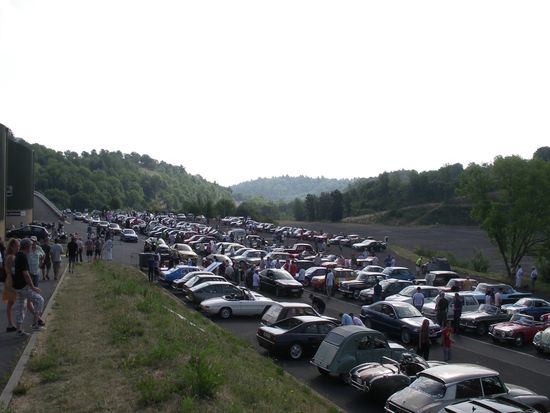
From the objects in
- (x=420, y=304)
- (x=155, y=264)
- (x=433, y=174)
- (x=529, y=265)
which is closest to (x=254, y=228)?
(x=529, y=265)

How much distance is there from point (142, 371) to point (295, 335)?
267 inches

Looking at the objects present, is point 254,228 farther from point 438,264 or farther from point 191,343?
point 191,343

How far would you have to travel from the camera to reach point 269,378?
42.3 ft

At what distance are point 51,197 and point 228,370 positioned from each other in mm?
140651

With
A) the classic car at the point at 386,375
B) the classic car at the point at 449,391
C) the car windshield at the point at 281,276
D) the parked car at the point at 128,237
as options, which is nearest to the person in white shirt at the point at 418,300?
the car windshield at the point at 281,276

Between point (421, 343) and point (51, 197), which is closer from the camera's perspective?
point (421, 343)

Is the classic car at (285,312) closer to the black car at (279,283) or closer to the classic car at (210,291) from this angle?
the classic car at (210,291)

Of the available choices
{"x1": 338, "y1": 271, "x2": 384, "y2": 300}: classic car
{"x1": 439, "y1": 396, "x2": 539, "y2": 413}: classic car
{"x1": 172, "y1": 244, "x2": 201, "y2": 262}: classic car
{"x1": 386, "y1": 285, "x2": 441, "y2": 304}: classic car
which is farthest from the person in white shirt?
{"x1": 172, "y1": 244, "x2": 201, "y2": 262}: classic car

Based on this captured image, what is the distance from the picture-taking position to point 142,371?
35.0 feet

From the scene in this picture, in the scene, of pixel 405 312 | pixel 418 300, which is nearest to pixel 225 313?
pixel 405 312

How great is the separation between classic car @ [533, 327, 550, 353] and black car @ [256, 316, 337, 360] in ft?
24.9

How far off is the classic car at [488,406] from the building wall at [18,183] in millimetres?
51929

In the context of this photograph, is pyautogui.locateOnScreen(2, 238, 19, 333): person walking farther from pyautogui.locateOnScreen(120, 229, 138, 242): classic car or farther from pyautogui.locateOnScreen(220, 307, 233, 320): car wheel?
pyautogui.locateOnScreen(120, 229, 138, 242): classic car

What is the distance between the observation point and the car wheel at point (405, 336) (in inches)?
787
